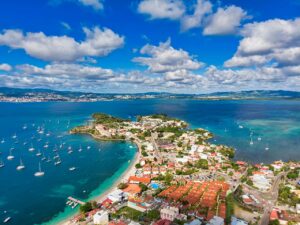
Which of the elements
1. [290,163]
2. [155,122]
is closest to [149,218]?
[290,163]

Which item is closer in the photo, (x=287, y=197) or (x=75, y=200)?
(x=287, y=197)

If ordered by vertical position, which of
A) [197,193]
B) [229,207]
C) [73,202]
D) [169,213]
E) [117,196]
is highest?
[169,213]

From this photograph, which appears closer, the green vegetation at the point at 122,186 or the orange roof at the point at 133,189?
the orange roof at the point at 133,189

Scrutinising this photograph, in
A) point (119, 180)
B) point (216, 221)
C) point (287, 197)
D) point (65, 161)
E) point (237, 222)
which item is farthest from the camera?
point (65, 161)

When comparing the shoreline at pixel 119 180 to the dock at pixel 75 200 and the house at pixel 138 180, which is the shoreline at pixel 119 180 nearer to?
the dock at pixel 75 200

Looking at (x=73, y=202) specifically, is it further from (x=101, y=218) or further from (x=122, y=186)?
(x=101, y=218)

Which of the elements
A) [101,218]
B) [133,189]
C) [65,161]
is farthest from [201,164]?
[65,161]

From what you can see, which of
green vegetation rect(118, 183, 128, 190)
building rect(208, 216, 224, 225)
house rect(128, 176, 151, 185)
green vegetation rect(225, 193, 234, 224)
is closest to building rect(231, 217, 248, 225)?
green vegetation rect(225, 193, 234, 224)

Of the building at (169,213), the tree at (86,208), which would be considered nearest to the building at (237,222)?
the building at (169,213)

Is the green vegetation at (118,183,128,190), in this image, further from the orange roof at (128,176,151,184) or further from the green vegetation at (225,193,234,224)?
the green vegetation at (225,193,234,224)
